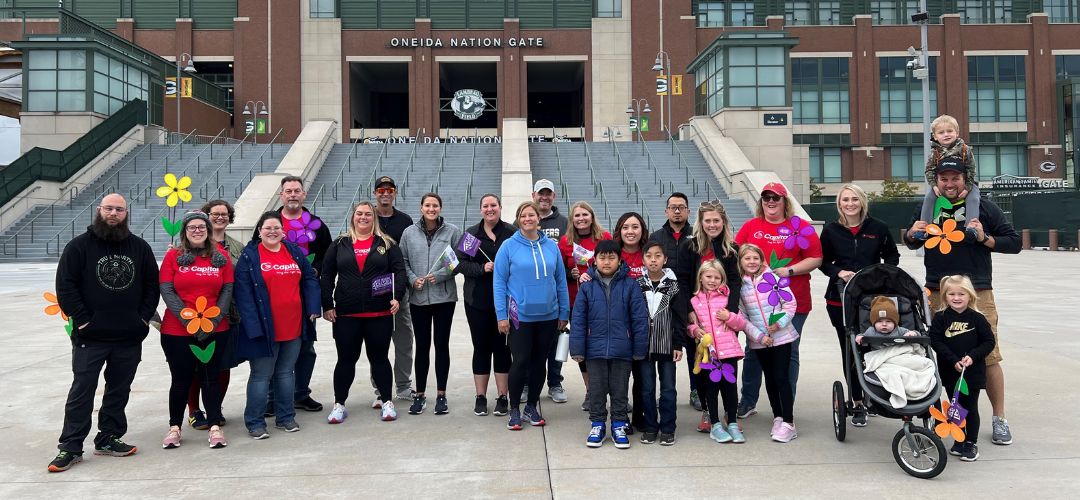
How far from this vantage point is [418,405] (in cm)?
657

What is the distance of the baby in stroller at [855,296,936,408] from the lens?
4895 mm

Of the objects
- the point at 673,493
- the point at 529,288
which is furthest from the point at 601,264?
the point at 673,493

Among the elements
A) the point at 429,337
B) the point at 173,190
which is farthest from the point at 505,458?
the point at 173,190

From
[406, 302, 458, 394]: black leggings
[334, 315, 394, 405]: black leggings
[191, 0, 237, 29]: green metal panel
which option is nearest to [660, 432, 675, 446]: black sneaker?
[406, 302, 458, 394]: black leggings

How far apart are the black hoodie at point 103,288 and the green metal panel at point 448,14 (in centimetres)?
4630

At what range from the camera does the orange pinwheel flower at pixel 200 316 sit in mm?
5441

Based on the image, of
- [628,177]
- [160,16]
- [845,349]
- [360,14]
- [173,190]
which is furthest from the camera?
[160,16]

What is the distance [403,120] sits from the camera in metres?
64.5

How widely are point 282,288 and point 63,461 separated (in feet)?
6.03

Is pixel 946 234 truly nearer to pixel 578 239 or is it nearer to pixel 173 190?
pixel 578 239

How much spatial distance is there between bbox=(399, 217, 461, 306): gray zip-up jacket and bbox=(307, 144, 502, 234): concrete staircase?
1590 cm

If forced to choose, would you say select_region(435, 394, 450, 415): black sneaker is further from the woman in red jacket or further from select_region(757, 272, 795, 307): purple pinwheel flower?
select_region(757, 272, 795, 307): purple pinwheel flower

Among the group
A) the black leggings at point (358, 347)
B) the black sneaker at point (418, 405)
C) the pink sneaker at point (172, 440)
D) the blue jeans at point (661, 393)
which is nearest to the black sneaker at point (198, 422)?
the pink sneaker at point (172, 440)

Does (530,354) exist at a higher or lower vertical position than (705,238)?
lower
